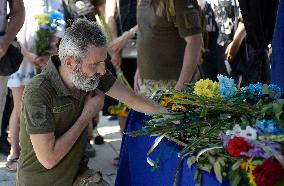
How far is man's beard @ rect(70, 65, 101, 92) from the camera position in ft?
9.34

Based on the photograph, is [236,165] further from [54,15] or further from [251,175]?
[54,15]

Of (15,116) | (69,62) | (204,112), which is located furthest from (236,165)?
(15,116)

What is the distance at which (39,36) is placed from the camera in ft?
15.9

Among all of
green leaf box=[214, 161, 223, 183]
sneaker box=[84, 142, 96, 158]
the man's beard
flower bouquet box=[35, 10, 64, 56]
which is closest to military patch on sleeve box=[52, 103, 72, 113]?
the man's beard

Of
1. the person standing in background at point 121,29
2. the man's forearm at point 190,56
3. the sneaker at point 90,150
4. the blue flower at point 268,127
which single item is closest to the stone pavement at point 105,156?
the sneaker at point 90,150

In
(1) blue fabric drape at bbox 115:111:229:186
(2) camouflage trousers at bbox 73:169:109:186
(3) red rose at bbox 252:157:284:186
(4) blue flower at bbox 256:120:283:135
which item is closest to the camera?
(3) red rose at bbox 252:157:284:186

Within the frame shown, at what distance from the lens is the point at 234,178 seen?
214 cm

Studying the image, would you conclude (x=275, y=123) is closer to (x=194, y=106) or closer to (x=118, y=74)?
(x=194, y=106)

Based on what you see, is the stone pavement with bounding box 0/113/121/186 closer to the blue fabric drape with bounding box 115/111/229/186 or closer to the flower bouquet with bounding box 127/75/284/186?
the blue fabric drape with bounding box 115/111/229/186

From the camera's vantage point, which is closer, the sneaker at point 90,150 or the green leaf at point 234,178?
the green leaf at point 234,178

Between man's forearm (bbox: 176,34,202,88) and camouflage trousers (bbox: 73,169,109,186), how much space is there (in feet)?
3.43

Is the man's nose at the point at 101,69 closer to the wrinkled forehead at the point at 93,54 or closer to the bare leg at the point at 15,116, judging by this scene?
the wrinkled forehead at the point at 93,54

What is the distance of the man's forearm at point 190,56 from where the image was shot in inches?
151

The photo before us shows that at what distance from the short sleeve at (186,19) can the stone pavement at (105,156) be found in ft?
4.93
